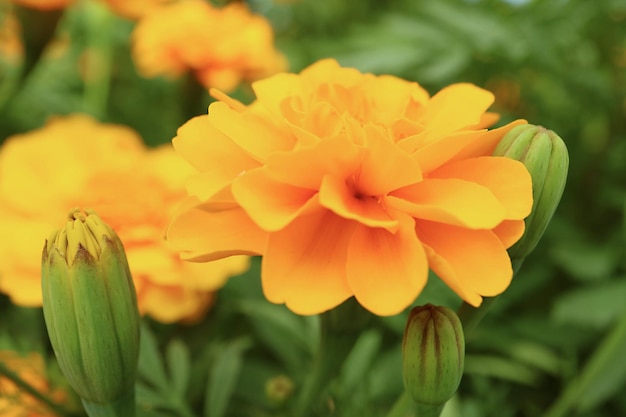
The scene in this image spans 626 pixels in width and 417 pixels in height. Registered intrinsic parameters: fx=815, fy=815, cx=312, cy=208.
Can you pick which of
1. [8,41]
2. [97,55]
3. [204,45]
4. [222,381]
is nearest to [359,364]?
[222,381]

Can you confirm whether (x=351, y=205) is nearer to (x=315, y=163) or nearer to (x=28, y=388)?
(x=315, y=163)

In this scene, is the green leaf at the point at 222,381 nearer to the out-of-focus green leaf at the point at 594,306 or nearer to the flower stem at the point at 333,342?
the flower stem at the point at 333,342

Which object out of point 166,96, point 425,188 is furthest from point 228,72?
point 425,188

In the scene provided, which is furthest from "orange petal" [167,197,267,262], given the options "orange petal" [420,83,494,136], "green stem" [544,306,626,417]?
"green stem" [544,306,626,417]

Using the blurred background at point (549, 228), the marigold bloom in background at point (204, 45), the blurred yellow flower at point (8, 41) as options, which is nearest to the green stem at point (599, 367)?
the blurred background at point (549, 228)

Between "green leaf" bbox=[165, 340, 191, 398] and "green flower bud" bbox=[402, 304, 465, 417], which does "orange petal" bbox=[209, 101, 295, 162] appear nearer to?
"green flower bud" bbox=[402, 304, 465, 417]
